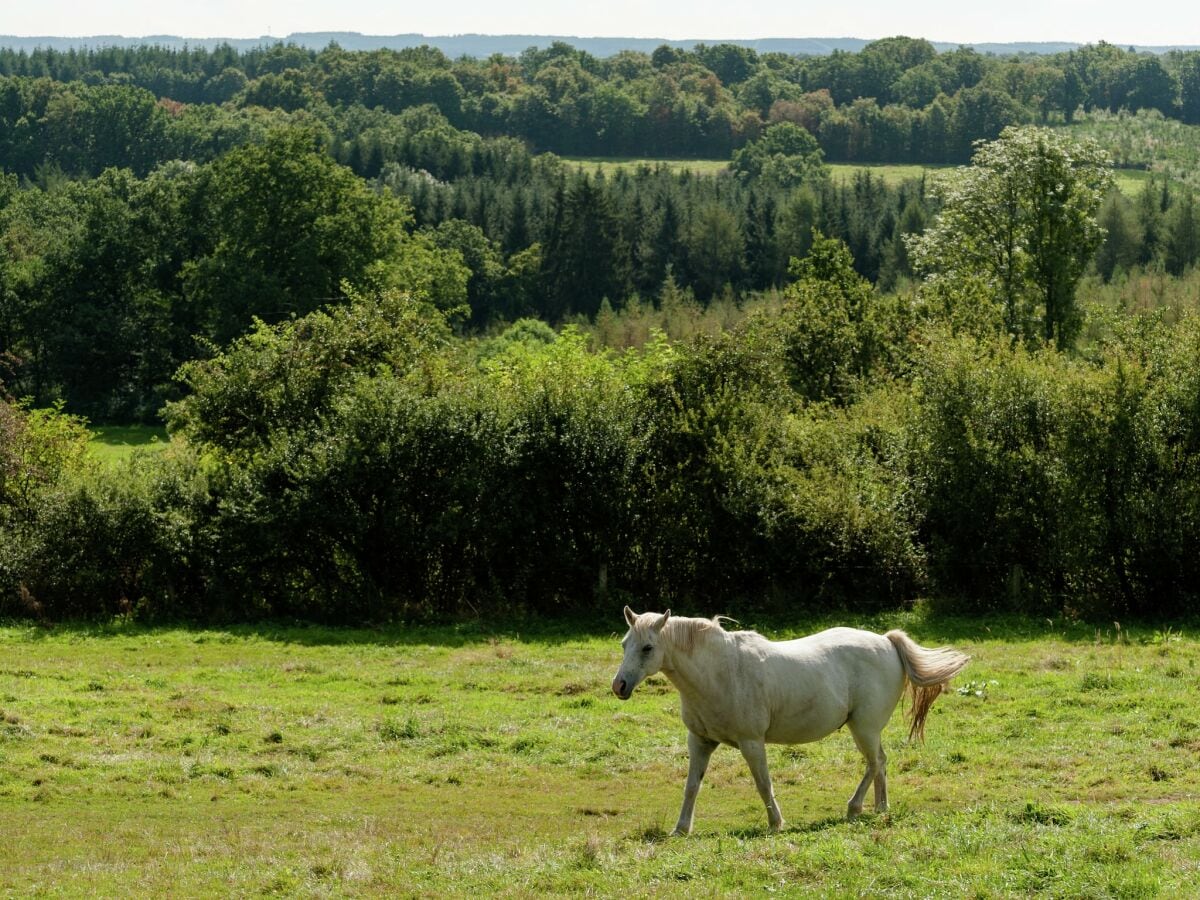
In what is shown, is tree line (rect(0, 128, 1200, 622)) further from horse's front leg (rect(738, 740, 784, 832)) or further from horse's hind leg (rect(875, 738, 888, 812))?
horse's front leg (rect(738, 740, 784, 832))

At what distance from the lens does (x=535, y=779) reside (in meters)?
19.6

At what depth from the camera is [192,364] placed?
141 ft

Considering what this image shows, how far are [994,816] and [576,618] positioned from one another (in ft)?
64.4

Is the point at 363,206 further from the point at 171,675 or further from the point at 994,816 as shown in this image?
the point at 994,816

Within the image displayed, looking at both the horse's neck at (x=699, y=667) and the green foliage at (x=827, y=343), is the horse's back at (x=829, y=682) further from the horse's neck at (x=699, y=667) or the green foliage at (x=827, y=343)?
the green foliage at (x=827, y=343)

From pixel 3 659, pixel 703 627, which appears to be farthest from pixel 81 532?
pixel 703 627

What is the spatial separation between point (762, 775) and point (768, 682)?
1.03m

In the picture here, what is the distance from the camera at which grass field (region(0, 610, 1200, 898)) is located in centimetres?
1323

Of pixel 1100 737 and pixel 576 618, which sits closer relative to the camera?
pixel 1100 737

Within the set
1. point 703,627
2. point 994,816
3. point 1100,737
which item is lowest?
point 1100,737

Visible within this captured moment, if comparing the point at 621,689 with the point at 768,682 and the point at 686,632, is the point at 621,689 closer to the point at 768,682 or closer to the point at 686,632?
the point at 686,632

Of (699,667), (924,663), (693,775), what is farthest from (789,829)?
(924,663)

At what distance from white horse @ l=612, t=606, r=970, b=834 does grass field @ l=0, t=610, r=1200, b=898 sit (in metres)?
0.83

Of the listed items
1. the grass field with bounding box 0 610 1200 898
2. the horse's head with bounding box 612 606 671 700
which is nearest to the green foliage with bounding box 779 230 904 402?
the grass field with bounding box 0 610 1200 898
